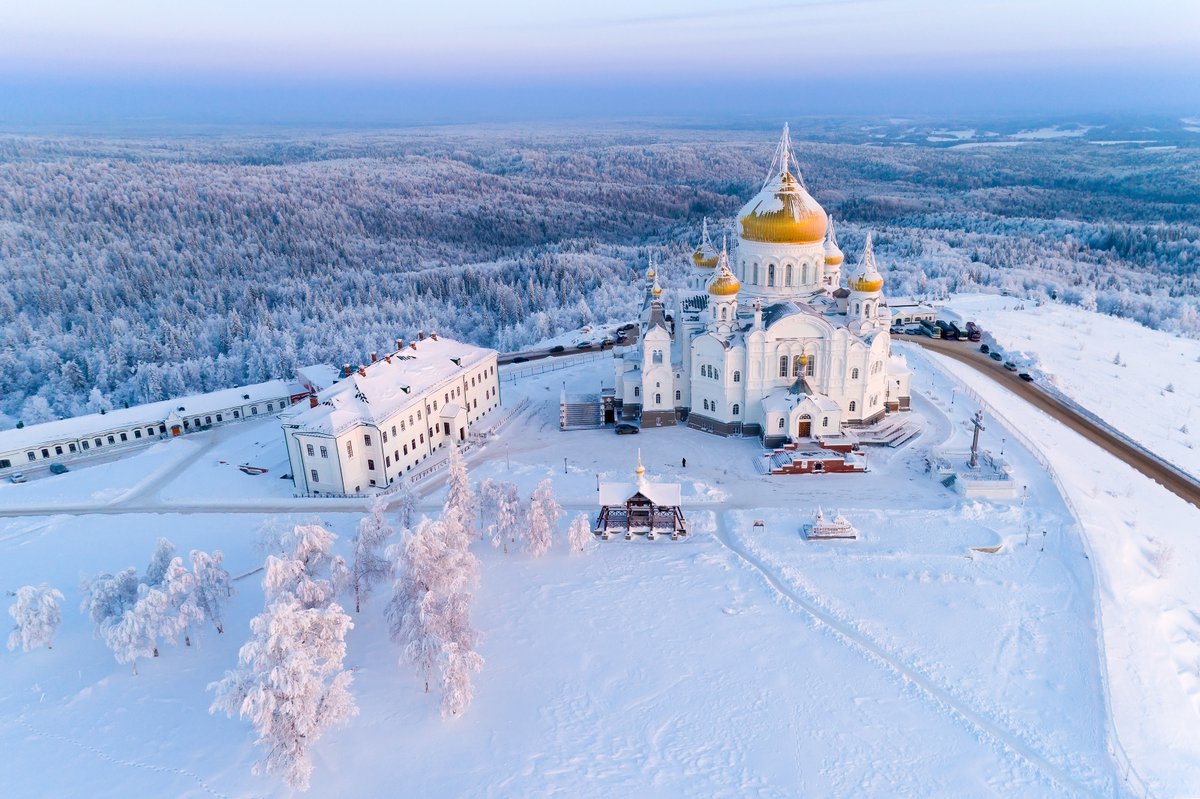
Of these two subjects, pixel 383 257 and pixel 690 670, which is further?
pixel 383 257

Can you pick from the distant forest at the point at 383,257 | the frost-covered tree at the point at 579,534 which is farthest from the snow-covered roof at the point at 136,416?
the frost-covered tree at the point at 579,534

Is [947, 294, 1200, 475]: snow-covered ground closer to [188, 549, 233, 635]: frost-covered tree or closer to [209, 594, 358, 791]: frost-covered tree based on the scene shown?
[209, 594, 358, 791]: frost-covered tree

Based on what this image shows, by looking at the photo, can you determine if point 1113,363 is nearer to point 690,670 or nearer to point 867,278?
point 867,278

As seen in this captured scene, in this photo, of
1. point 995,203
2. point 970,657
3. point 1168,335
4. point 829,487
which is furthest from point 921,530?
point 995,203

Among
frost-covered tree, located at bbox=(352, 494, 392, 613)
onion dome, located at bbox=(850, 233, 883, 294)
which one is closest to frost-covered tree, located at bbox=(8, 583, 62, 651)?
frost-covered tree, located at bbox=(352, 494, 392, 613)

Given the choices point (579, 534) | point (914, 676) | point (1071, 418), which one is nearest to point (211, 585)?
point (579, 534)

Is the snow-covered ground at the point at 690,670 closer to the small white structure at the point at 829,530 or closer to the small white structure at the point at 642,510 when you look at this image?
the small white structure at the point at 829,530
